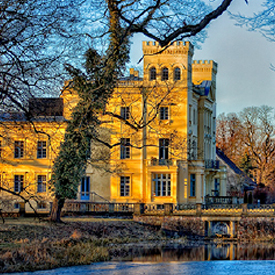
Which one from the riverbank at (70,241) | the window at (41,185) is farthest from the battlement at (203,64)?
the riverbank at (70,241)

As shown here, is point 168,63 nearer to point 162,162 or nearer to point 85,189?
point 162,162

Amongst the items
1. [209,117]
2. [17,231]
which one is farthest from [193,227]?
[209,117]

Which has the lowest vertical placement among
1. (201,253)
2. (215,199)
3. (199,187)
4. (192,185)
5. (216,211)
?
(201,253)

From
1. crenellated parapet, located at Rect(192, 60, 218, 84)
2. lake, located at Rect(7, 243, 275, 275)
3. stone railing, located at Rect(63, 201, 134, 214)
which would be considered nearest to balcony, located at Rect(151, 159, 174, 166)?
stone railing, located at Rect(63, 201, 134, 214)

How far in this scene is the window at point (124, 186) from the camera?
158 feet

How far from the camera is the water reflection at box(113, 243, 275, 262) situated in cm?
2573

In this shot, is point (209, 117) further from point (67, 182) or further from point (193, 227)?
point (67, 182)

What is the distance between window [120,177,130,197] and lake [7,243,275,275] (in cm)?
1598

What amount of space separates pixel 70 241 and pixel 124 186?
22.1 meters

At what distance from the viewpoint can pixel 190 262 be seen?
23.8 meters

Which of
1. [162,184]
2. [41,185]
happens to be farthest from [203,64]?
[41,185]

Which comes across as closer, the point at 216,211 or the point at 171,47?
the point at 216,211

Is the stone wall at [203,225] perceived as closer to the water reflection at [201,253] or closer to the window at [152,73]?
the water reflection at [201,253]

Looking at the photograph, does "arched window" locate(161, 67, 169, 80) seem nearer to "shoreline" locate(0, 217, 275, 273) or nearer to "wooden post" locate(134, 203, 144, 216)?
"wooden post" locate(134, 203, 144, 216)
